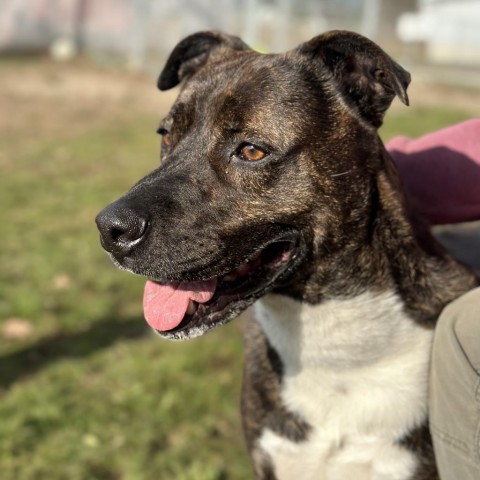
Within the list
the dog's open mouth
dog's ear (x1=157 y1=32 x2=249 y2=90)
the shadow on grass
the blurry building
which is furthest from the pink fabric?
the blurry building

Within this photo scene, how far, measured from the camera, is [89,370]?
4812 millimetres

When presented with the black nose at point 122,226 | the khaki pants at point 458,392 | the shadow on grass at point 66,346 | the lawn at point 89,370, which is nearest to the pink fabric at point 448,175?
the khaki pants at point 458,392

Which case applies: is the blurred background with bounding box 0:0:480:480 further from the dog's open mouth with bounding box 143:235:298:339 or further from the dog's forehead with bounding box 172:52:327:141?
the dog's forehead with bounding box 172:52:327:141

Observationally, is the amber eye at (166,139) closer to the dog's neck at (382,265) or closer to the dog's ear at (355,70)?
the dog's ear at (355,70)

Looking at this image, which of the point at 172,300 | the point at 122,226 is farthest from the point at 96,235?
the point at 122,226

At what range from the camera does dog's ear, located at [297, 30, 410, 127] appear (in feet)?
9.05

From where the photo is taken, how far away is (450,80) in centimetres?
1920

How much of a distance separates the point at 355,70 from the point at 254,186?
2.18 feet

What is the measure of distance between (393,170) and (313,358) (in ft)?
2.62

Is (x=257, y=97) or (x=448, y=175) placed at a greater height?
(x=257, y=97)

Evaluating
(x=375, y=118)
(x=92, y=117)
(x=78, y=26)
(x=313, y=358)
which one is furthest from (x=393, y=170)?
(x=78, y=26)

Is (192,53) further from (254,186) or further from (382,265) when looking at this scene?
(382,265)

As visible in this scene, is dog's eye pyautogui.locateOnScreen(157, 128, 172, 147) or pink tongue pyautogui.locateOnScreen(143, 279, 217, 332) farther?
dog's eye pyautogui.locateOnScreen(157, 128, 172, 147)

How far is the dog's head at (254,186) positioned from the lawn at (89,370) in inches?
61.9
